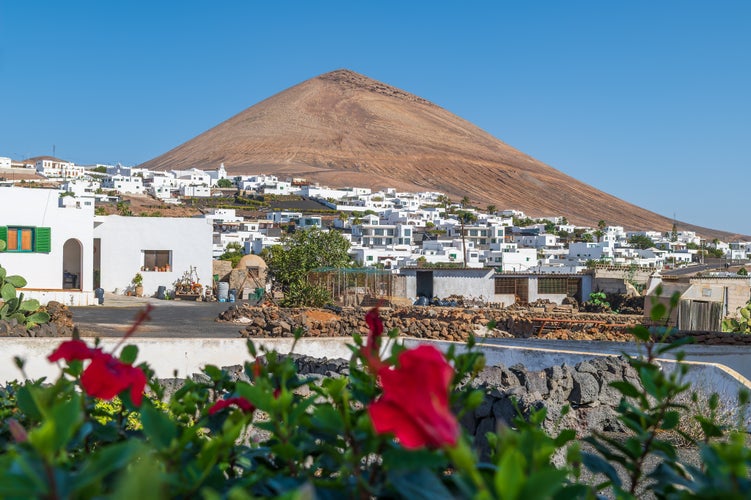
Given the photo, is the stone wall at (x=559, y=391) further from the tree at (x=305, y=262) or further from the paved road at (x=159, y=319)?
the tree at (x=305, y=262)

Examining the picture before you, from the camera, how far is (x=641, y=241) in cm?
11056

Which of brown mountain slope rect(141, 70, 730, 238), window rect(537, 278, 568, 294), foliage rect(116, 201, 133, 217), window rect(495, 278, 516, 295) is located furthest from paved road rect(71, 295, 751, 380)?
brown mountain slope rect(141, 70, 730, 238)

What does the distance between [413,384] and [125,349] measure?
1.02m

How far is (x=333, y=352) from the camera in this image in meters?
11.3

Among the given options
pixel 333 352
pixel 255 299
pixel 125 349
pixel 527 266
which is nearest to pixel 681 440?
pixel 333 352

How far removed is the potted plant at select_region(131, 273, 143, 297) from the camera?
26906 mm

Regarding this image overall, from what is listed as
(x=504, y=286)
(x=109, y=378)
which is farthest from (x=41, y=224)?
(x=109, y=378)

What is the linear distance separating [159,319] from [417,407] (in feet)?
62.8

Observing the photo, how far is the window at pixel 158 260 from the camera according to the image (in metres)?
28.0

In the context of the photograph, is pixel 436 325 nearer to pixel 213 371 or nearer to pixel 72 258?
pixel 213 371

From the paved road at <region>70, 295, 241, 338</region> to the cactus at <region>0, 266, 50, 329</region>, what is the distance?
133 centimetres

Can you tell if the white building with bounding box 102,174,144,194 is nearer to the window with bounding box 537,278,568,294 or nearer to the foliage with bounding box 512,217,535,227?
the foliage with bounding box 512,217,535,227

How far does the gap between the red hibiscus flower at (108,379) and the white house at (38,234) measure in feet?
71.8

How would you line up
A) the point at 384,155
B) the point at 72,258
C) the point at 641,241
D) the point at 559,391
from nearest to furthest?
the point at 559,391
the point at 72,258
the point at 641,241
the point at 384,155
